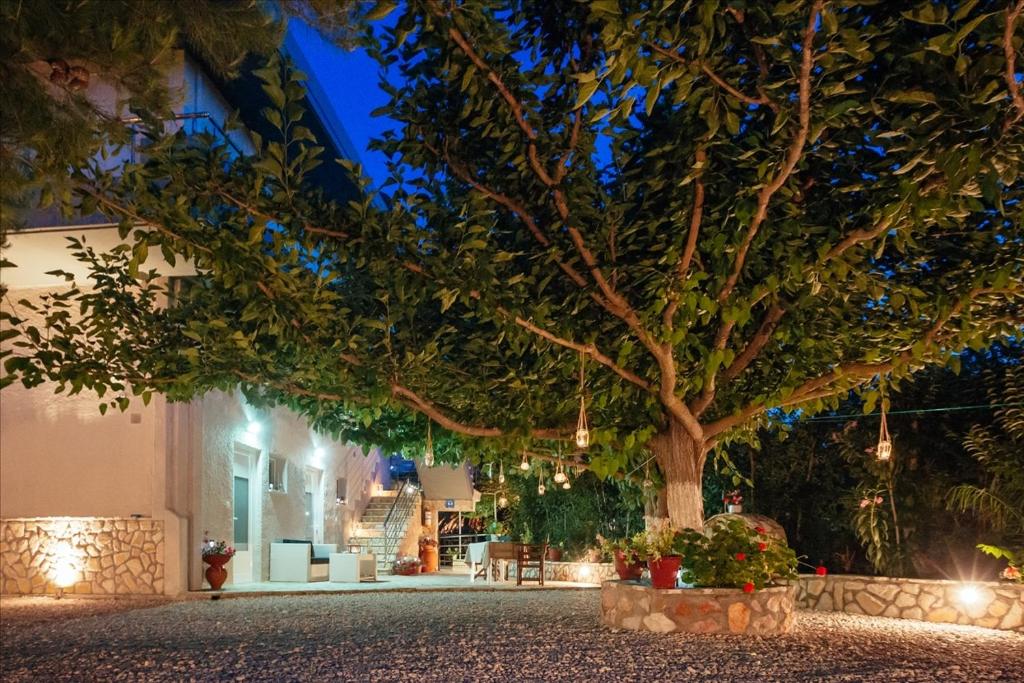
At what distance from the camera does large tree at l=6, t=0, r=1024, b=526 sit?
4.53 metres

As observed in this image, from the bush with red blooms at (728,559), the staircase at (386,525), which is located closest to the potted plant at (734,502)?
the bush with red blooms at (728,559)

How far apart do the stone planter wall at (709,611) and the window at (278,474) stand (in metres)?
9.10

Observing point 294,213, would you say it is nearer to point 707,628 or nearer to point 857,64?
point 857,64

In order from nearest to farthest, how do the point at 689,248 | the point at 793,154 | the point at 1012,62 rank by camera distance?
the point at 1012,62
the point at 793,154
the point at 689,248

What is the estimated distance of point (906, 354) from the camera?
738 cm

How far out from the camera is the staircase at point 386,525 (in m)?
19.0

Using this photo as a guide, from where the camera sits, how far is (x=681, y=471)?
859 centimetres

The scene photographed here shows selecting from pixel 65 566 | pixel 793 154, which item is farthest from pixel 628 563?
pixel 65 566

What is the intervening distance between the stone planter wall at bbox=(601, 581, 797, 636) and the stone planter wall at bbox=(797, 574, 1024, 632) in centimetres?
223

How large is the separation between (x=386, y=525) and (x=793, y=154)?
16132 mm

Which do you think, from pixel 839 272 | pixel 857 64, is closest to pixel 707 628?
pixel 839 272

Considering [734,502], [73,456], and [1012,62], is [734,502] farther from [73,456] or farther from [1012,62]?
[73,456]

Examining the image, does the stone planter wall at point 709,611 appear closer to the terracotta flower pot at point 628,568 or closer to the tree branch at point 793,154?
the terracotta flower pot at point 628,568

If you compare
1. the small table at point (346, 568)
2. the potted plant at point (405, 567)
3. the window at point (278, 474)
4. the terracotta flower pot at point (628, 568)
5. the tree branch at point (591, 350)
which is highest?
the tree branch at point (591, 350)
